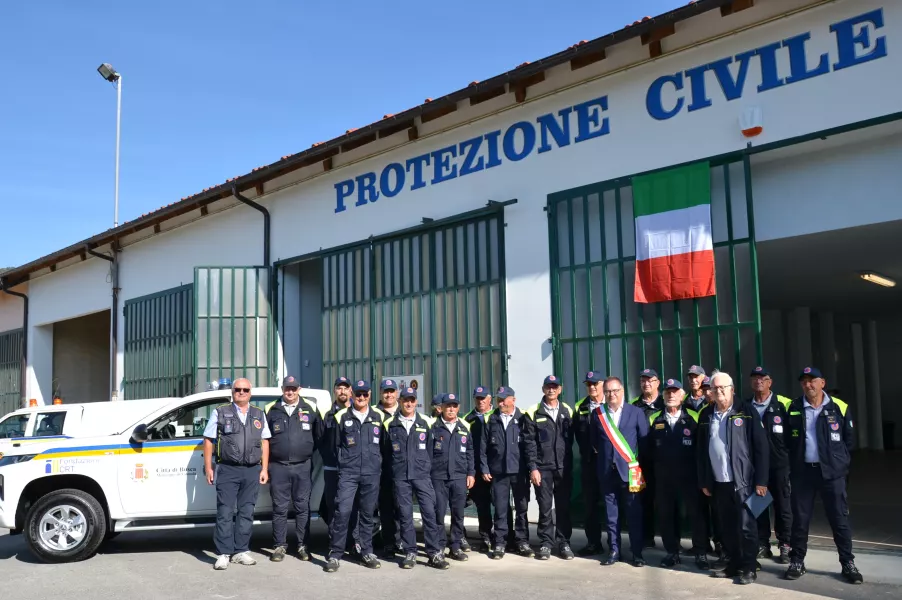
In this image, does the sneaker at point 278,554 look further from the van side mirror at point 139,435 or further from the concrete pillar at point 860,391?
the concrete pillar at point 860,391

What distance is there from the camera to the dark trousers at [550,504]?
838 centimetres

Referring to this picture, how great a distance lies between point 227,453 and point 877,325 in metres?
19.6

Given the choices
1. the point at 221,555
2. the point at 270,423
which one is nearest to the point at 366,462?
the point at 270,423

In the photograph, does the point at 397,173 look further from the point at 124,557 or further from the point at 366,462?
the point at 124,557

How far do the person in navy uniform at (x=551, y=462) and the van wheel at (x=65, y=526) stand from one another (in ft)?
14.9

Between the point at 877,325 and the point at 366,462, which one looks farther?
the point at 877,325

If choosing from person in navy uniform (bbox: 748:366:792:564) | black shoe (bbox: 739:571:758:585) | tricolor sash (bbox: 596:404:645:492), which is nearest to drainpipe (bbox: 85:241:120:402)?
tricolor sash (bbox: 596:404:645:492)

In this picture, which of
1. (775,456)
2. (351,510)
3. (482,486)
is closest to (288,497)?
(351,510)

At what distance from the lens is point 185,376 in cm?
1555

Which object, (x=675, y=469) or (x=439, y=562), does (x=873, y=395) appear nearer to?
(x=675, y=469)

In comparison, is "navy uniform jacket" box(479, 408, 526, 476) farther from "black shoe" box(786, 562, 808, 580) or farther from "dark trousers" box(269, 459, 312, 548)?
"black shoe" box(786, 562, 808, 580)

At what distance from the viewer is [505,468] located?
845 cm

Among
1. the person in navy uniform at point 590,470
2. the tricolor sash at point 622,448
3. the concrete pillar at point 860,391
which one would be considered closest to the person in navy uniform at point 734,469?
the tricolor sash at point 622,448

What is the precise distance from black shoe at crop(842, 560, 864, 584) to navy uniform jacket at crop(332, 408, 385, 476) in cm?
428
